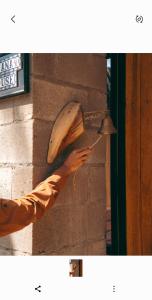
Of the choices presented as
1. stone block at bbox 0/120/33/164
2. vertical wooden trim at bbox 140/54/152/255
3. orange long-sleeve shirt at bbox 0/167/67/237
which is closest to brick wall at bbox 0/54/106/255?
stone block at bbox 0/120/33/164

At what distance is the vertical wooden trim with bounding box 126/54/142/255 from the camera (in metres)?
1.78

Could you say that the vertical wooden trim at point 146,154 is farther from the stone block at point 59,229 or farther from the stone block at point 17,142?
the stone block at point 17,142

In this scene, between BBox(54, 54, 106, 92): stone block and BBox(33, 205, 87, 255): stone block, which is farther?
BBox(54, 54, 106, 92): stone block

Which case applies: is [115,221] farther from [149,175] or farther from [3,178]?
[3,178]

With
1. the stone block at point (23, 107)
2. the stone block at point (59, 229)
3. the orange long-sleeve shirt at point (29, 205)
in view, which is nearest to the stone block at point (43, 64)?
the stone block at point (23, 107)

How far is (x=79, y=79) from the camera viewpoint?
1807 millimetres

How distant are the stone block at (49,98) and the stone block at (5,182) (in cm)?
32

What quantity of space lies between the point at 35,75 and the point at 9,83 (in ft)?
0.45

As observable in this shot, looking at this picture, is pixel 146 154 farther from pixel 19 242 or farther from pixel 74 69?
pixel 19 242

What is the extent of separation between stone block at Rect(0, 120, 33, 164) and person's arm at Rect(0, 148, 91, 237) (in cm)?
16

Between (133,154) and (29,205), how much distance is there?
2.18 feet

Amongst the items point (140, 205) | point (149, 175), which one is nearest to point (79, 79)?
point (149, 175)

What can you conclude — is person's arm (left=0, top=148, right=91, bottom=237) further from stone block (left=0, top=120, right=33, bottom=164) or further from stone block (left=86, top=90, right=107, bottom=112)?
stone block (left=86, top=90, right=107, bottom=112)
